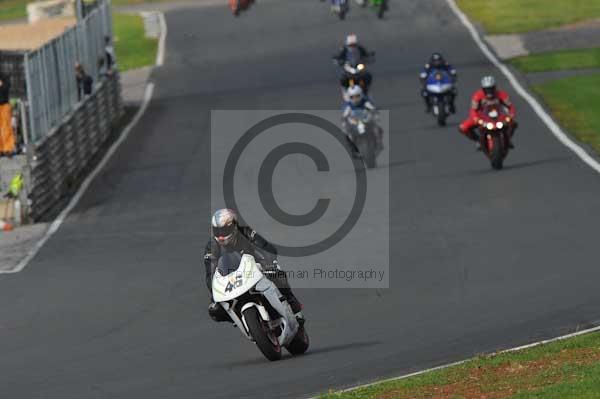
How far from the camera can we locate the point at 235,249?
43.4 feet

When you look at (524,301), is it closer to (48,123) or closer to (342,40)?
(48,123)

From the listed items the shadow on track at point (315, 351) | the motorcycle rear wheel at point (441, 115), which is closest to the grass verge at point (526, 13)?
the motorcycle rear wheel at point (441, 115)

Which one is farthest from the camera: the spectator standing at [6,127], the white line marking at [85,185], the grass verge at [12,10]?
the grass verge at [12,10]

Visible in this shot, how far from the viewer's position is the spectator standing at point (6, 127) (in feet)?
86.0

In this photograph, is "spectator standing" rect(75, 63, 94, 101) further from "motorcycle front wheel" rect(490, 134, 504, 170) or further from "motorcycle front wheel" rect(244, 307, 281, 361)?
"motorcycle front wheel" rect(244, 307, 281, 361)

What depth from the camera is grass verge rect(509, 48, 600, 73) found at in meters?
41.9

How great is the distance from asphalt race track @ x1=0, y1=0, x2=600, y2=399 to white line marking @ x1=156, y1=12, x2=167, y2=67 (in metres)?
13.2

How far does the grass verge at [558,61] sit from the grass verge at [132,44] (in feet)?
43.3

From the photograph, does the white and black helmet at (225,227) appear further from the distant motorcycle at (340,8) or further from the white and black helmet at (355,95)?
the distant motorcycle at (340,8)

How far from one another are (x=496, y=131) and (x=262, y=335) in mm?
13652

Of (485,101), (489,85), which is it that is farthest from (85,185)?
(489,85)

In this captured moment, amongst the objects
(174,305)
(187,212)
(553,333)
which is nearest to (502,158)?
(187,212)

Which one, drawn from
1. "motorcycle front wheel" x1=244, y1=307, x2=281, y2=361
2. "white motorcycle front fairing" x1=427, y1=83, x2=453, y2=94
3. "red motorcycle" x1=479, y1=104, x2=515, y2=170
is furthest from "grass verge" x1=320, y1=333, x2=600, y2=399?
"white motorcycle front fairing" x1=427, y1=83, x2=453, y2=94

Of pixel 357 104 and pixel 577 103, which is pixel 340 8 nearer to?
pixel 577 103
